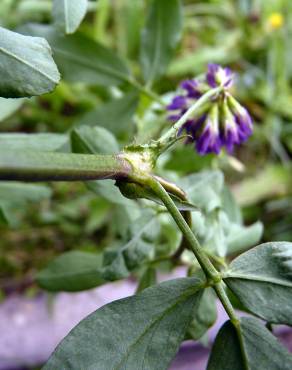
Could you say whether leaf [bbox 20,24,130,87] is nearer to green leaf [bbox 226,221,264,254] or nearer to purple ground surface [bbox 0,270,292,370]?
green leaf [bbox 226,221,264,254]

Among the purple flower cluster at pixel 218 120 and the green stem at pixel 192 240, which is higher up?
the purple flower cluster at pixel 218 120

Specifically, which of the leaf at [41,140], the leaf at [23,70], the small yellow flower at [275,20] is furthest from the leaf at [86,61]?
the small yellow flower at [275,20]

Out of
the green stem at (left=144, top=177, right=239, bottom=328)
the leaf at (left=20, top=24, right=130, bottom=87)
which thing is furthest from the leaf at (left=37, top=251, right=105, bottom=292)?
the green stem at (left=144, top=177, right=239, bottom=328)

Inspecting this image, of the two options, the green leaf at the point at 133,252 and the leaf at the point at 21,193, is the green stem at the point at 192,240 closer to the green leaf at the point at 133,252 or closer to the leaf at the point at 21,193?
the green leaf at the point at 133,252

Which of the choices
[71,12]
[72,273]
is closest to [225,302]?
[71,12]

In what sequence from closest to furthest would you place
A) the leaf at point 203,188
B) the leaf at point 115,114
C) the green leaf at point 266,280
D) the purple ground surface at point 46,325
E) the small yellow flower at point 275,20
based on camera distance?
the green leaf at point 266,280, the leaf at point 203,188, the leaf at point 115,114, the purple ground surface at point 46,325, the small yellow flower at point 275,20

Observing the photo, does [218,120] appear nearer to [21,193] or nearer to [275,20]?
[21,193]

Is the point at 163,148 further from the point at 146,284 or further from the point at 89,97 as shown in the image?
the point at 89,97
